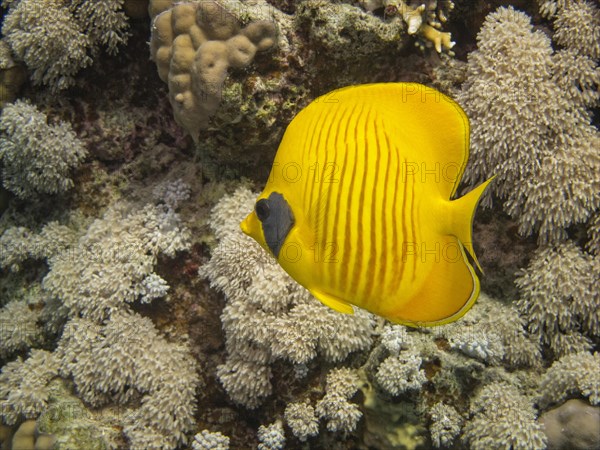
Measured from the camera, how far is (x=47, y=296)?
12.2 ft

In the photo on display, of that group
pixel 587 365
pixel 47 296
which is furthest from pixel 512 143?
pixel 47 296

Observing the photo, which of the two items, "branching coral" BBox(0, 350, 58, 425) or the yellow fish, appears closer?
the yellow fish

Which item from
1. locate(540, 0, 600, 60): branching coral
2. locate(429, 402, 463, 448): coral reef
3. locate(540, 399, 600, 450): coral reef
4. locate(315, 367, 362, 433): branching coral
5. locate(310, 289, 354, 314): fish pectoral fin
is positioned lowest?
locate(315, 367, 362, 433): branching coral

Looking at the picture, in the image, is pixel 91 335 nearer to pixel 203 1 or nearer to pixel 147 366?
pixel 147 366

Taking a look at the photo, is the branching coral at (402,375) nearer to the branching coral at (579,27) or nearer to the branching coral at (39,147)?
the branching coral at (579,27)

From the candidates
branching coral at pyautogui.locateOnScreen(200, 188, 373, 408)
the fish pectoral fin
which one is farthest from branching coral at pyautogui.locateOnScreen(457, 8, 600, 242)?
the fish pectoral fin

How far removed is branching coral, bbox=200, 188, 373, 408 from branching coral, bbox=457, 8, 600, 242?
1234 mm

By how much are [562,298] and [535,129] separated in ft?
3.44

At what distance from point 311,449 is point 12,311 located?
109 inches

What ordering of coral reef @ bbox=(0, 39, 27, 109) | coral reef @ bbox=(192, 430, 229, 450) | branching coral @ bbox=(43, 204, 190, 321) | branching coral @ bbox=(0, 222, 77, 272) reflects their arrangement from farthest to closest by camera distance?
branching coral @ bbox=(0, 222, 77, 272), coral reef @ bbox=(0, 39, 27, 109), branching coral @ bbox=(43, 204, 190, 321), coral reef @ bbox=(192, 430, 229, 450)

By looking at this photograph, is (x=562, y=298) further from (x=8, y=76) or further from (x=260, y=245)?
(x=8, y=76)

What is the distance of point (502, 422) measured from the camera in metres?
2.53

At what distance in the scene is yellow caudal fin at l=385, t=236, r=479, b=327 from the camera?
132 centimetres

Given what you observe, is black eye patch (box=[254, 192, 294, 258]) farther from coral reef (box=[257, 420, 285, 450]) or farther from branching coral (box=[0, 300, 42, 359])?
branching coral (box=[0, 300, 42, 359])
